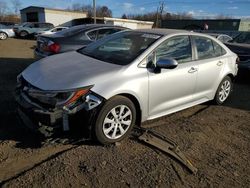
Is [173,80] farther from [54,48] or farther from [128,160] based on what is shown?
[54,48]

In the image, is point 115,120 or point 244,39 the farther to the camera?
point 244,39

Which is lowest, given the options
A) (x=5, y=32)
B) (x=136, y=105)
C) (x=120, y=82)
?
(x=5, y=32)

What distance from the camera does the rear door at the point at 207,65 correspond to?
520 centimetres

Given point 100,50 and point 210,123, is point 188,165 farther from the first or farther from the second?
point 100,50

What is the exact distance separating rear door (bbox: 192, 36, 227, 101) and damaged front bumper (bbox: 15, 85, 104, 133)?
2.33m

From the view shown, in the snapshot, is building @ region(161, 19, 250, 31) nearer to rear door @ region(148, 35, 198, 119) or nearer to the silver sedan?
the silver sedan

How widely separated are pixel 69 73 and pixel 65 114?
656mm

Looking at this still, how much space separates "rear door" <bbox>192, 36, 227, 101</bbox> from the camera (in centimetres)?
520

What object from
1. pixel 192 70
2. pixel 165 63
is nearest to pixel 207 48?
pixel 192 70

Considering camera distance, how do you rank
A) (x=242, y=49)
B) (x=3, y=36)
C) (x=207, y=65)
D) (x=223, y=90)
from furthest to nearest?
(x=3, y=36) → (x=242, y=49) → (x=223, y=90) → (x=207, y=65)

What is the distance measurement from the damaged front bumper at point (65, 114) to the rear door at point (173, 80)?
1048 millimetres

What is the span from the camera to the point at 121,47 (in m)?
4.81

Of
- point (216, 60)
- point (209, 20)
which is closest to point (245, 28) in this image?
point (209, 20)

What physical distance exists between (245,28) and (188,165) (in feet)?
137
